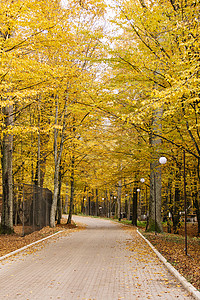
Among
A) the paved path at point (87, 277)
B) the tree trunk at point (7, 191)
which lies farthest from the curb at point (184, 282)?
the tree trunk at point (7, 191)

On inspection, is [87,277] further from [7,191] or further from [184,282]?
[7,191]

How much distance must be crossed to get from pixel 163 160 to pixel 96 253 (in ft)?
13.3

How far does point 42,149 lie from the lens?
24094 mm

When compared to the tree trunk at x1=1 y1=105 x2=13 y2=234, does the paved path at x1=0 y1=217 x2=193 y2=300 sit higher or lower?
lower

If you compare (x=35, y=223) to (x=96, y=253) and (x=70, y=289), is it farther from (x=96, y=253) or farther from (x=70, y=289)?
(x=70, y=289)

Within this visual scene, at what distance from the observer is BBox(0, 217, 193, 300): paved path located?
5883 millimetres

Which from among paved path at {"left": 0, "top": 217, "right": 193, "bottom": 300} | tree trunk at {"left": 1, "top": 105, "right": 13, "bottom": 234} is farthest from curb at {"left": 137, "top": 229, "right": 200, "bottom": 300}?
tree trunk at {"left": 1, "top": 105, "right": 13, "bottom": 234}

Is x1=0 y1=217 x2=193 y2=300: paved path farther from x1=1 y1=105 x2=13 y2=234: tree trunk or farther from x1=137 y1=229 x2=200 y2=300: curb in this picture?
x1=1 y1=105 x2=13 y2=234: tree trunk

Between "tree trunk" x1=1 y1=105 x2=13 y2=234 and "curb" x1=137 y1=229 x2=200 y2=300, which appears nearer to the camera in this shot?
"curb" x1=137 y1=229 x2=200 y2=300

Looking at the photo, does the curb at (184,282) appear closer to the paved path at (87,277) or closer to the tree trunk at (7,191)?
the paved path at (87,277)

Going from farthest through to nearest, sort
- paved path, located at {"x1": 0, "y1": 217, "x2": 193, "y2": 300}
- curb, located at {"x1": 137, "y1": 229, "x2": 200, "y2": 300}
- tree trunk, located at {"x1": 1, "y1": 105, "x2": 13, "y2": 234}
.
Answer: tree trunk, located at {"x1": 1, "y1": 105, "x2": 13, "y2": 234}, paved path, located at {"x1": 0, "y1": 217, "x2": 193, "y2": 300}, curb, located at {"x1": 137, "y1": 229, "x2": 200, "y2": 300}

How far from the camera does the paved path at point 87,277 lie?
A: 588 centimetres

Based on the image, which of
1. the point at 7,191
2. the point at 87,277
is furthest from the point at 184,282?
the point at 7,191

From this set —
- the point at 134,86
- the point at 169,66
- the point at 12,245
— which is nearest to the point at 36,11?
the point at 134,86
